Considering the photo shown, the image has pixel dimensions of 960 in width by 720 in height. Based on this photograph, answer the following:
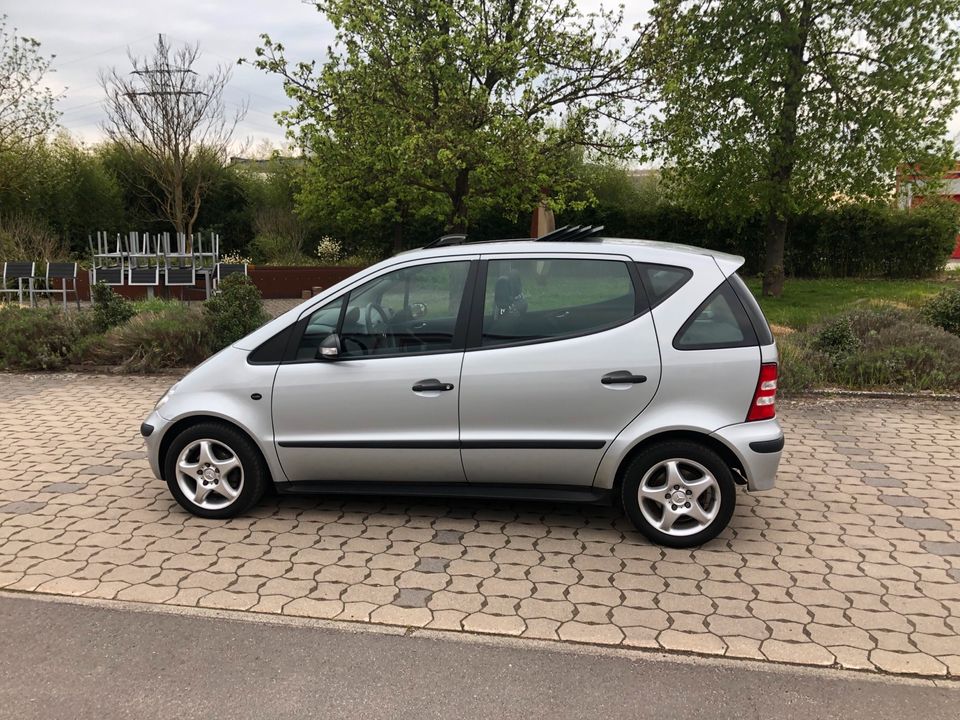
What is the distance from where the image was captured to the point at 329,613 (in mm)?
3537

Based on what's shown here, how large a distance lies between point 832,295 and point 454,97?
384 inches

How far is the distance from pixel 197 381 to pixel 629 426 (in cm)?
259

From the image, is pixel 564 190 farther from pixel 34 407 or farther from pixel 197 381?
pixel 197 381

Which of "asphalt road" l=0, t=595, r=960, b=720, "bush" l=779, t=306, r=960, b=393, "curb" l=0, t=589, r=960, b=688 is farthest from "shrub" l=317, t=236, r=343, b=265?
"asphalt road" l=0, t=595, r=960, b=720

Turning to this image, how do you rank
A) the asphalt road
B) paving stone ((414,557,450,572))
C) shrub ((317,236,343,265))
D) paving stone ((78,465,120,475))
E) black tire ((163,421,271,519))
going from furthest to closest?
shrub ((317,236,343,265)), paving stone ((78,465,120,475)), black tire ((163,421,271,519)), paving stone ((414,557,450,572)), the asphalt road

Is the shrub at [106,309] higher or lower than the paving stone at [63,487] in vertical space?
higher

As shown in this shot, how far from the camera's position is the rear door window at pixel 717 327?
403 centimetres

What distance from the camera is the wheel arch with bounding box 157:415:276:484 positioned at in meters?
4.50

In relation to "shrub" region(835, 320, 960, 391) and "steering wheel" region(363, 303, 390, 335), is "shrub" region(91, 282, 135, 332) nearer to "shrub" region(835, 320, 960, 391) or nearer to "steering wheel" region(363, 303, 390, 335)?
"steering wheel" region(363, 303, 390, 335)

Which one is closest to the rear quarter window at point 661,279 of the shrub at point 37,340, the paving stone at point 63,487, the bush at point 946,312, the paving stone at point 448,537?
the paving stone at point 448,537

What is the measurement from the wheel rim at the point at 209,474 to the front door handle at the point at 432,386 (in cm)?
125

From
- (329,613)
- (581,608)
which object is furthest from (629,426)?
(329,613)

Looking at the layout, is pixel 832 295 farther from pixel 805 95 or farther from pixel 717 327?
pixel 717 327

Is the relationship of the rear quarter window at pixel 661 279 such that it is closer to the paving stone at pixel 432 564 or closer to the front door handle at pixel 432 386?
the front door handle at pixel 432 386
